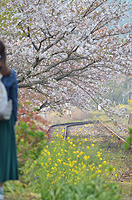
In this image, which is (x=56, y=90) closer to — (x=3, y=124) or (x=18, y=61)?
(x=18, y=61)

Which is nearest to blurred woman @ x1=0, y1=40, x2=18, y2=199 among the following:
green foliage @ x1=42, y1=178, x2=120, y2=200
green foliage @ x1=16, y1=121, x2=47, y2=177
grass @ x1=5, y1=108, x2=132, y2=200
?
green foliage @ x1=16, y1=121, x2=47, y2=177

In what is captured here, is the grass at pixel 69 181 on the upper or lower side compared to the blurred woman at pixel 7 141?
lower

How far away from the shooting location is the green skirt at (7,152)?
2680 mm

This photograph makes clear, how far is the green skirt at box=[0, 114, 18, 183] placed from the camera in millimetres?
2680

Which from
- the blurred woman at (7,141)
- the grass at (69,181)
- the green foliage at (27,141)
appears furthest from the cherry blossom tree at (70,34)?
the green foliage at (27,141)

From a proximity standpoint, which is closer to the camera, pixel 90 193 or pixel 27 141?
pixel 90 193

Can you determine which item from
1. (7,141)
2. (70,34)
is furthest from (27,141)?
(70,34)

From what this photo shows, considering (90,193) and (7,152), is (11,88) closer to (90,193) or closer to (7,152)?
(7,152)

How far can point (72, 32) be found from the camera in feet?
21.6

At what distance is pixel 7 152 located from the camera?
2680 mm

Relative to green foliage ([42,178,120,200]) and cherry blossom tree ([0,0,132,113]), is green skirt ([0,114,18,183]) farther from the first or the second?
cherry blossom tree ([0,0,132,113])

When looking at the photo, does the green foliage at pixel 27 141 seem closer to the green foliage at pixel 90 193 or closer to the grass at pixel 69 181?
the grass at pixel 69 181

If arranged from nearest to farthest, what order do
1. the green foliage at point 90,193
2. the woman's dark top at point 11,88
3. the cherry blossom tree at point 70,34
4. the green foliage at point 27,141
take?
the green foliage at point 90,193, the woman's dark top at point 11,88, the green foliage at point 27,141, the cherry blossom tree at point 70,34

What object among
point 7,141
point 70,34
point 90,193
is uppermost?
point 70,34
